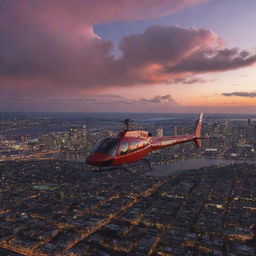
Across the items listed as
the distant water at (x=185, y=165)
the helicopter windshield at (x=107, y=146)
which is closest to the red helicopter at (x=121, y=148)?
the helicopter windshield at (x=107, y=146)

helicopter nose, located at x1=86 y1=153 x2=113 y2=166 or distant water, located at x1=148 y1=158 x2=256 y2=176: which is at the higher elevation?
helicopter nose, located at x1=86 y1=153 x2=113 y2=166

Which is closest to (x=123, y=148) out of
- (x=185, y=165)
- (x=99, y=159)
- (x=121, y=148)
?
(x=121, y=148)

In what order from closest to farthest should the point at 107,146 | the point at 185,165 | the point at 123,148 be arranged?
the point at 107,146 → the point at 123,148 → the point at 185,165

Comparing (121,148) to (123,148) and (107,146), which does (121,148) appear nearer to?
(123,148)

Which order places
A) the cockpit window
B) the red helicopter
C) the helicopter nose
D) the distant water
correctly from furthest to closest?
the distant water < the cockpit window < the red helicopter < the helicopter nose

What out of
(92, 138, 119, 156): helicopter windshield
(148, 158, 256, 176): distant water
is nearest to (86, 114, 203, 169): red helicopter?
(92, 138, 119, 156): helicopter windshield

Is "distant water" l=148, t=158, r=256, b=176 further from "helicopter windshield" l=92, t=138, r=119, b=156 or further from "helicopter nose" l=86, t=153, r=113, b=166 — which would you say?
"helicopter nose" l=86, t=153, r=113, b=166

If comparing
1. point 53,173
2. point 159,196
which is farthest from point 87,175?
point 159,196

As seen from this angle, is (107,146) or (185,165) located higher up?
(107,146)

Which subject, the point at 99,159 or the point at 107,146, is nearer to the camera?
the point at 99,159

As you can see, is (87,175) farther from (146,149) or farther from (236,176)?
(146,149)
